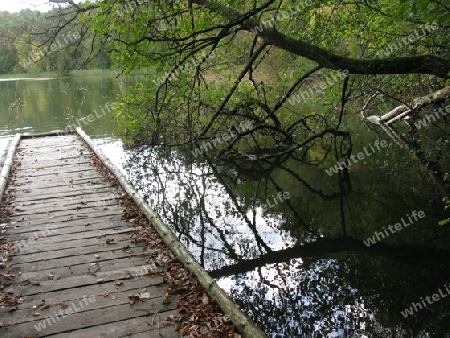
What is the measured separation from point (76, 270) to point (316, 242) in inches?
175

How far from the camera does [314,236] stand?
303 inches

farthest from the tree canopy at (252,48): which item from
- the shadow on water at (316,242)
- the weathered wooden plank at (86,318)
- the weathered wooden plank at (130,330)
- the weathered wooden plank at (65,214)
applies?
the weathered wooden plank at (130,330)

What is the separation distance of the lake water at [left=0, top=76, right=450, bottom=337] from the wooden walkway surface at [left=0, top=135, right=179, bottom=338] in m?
1.62

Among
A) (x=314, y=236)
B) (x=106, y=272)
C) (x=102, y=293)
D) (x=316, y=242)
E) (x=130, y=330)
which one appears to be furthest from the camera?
(x=314, y=236)

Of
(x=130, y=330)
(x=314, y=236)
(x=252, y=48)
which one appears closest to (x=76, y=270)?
(x=130, y=330)

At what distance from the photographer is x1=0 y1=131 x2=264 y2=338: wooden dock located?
377 cm

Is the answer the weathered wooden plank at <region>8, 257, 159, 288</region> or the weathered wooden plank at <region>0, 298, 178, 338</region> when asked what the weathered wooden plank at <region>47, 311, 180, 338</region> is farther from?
the weathered wooden plank at <region>8, 257, 159, 288</region>

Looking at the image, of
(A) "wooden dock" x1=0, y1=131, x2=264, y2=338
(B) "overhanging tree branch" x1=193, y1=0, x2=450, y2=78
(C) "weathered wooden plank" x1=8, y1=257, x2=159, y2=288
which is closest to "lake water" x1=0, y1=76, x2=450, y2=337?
(A) "wooden dock" x1=0, y1=131, x2=264, y2=338

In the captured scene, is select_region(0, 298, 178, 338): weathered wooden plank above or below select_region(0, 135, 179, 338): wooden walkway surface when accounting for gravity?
below

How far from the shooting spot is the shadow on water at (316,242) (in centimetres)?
513

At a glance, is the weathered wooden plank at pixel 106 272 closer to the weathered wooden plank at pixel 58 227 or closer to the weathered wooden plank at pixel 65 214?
the weathered wooden plank at pixel 58 227

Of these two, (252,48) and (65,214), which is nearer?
(65,214)

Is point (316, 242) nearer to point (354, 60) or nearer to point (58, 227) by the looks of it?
point (354, 60)

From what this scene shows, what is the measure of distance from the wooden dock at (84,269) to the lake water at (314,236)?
1.41 m
